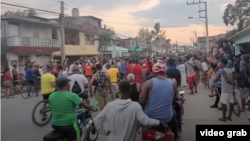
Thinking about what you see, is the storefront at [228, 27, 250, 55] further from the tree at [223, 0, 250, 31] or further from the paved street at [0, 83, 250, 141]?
the tree at [223, 0, 250, 31]

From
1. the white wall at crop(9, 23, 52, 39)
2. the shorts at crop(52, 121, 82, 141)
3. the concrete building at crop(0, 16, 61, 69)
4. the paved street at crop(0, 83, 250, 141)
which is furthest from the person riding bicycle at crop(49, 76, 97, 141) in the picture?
the white wall at crop(9, 23, 52, 39)

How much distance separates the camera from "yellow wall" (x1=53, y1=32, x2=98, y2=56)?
3081cm

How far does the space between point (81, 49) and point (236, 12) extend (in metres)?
21.4

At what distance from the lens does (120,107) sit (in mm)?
3268

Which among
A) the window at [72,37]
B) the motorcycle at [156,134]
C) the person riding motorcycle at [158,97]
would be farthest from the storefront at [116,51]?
the motorcycle at [156,134]

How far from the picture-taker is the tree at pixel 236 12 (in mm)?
32344

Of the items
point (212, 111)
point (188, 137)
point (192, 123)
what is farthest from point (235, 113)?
point (188, 137)

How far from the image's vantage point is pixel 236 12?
33.7 meters

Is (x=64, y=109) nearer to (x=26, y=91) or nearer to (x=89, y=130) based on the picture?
(x=89, y=130)

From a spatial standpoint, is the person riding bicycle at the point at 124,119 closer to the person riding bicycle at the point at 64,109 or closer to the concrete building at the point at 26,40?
the person riding bicycle at the point at 64,109

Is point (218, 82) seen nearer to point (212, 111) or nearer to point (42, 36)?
point (212, 111)

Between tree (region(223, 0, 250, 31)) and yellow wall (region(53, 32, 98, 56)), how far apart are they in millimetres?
19340

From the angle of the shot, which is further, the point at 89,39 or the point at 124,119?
the point at 89,39

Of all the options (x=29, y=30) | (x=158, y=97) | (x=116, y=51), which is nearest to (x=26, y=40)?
(x=29, y=30)
